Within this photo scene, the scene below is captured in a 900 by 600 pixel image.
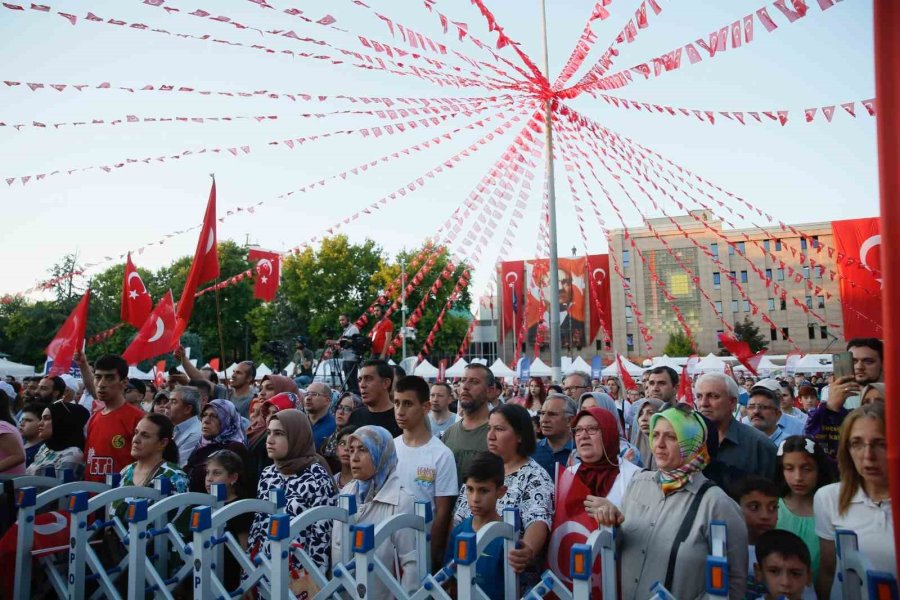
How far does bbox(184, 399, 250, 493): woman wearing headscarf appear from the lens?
522 centimetres

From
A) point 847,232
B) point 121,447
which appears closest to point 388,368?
Answer: point 121,447

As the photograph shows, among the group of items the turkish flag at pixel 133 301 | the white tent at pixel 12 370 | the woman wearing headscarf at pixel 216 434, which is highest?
the turkish flag at pixel 133 301

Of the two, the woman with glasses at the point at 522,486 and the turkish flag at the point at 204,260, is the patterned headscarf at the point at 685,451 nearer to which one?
the woman with glasses at the point at 522,486

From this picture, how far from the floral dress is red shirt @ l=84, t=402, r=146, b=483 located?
1.92 metres

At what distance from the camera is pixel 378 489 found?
4082 millimetres

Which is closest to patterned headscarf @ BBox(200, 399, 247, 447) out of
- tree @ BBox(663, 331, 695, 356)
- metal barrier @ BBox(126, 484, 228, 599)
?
metal barrier @ BBox(126, 484, 228, 599)

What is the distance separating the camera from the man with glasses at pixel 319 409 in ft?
21.7

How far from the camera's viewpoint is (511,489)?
3.77 meters

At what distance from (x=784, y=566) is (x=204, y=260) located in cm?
726

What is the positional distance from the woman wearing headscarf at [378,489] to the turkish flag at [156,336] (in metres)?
5.70

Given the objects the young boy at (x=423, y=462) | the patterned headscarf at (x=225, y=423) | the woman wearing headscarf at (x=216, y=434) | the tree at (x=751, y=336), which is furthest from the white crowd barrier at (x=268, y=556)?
the tree at (x=751, y=336)

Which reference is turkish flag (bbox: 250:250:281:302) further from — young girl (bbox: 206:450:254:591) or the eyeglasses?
the eyeglasses

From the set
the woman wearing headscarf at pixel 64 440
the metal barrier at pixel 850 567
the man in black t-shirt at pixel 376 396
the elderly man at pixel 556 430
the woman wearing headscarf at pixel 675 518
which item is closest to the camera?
the metal barrier at pixel 850 567

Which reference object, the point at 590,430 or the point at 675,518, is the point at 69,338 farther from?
the point at 675,518
